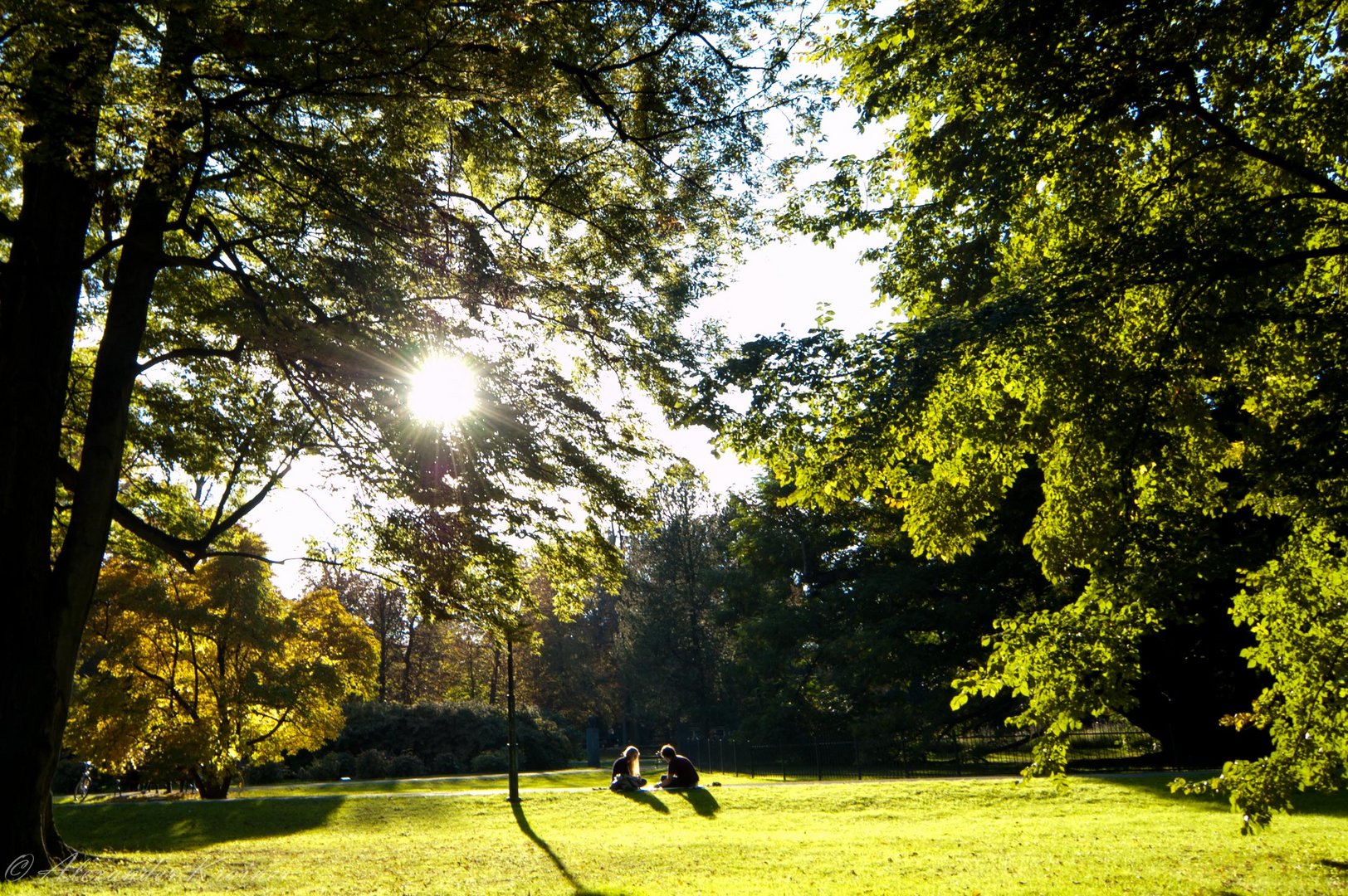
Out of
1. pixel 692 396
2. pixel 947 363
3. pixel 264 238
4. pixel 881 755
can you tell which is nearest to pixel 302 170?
pixel 264 238

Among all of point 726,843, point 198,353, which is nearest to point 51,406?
point 198,353

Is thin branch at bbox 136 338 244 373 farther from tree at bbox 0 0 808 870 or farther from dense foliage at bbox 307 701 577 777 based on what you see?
dense foliage at bbox 307 701 577 777

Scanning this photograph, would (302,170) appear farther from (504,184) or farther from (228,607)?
(228,607)

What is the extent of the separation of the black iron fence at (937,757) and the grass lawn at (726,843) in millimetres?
7050

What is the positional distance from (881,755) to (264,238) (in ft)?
81.1

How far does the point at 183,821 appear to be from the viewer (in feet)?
56.3

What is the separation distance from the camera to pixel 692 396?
36.0ft

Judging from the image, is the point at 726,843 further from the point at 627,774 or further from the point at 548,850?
the point at 627,774

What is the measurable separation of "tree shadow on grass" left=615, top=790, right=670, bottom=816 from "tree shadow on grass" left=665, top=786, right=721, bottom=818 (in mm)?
538

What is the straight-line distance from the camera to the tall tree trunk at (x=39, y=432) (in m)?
8.96

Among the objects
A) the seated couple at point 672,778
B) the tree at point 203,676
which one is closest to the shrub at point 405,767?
the tree at point 203,676

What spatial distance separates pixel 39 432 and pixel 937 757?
2665 centimetres

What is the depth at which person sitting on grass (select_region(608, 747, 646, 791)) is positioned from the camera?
21.0 meters

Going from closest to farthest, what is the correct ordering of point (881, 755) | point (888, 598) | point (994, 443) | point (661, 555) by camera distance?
point (994, 443) < point (881, 755) < point (888, 598) < point (661, 555)
